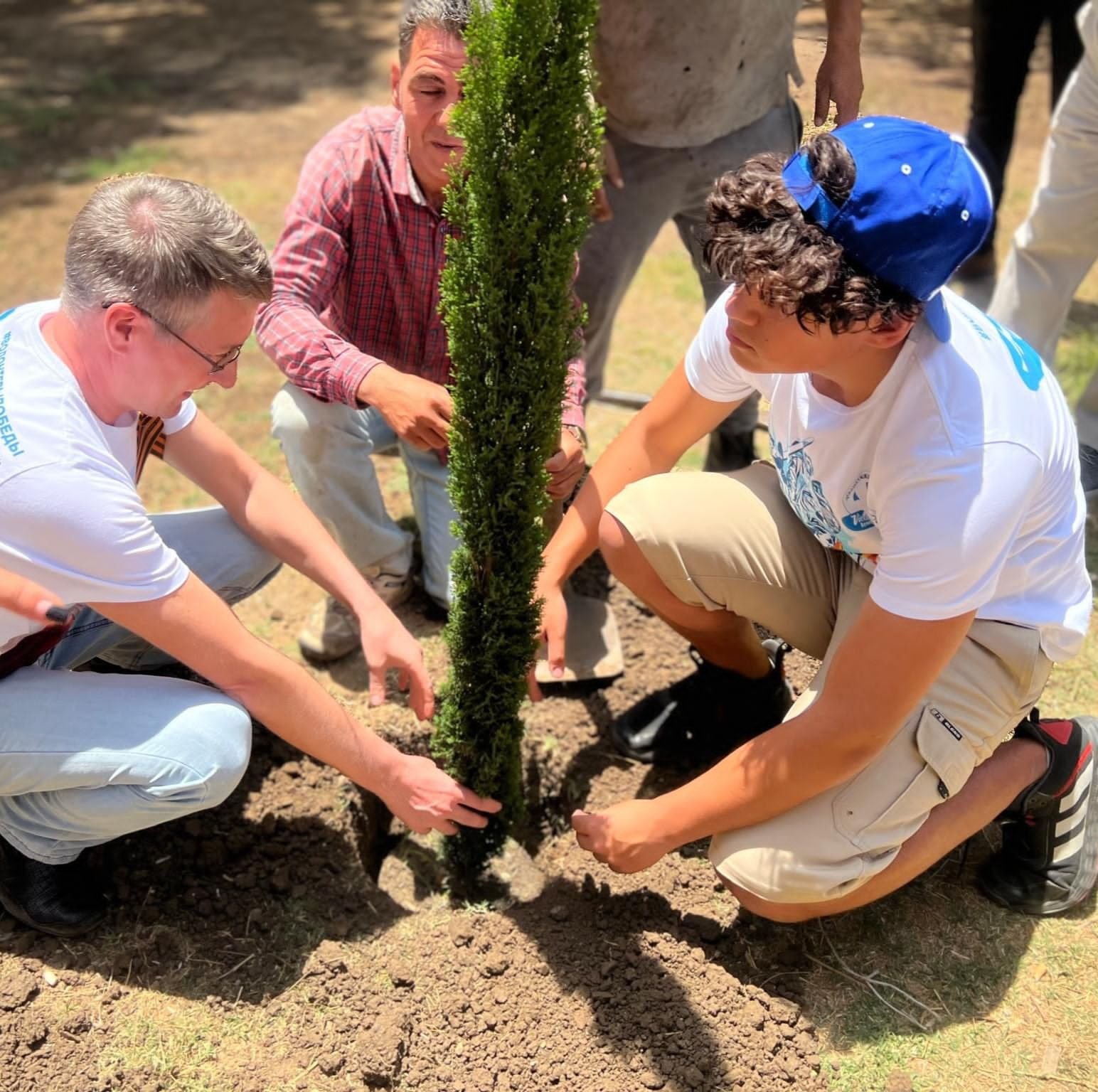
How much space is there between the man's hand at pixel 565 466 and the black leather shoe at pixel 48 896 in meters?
1.48

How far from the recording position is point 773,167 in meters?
2.26

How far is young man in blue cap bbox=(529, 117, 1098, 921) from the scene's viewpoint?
2086mm

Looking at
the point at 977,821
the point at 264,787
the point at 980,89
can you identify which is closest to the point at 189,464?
the point at 264,787

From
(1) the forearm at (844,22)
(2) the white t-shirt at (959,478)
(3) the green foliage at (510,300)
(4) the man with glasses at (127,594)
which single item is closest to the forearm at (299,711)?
(4) the man with glasses at (127,594)

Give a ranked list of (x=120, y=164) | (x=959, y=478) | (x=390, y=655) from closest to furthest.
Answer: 1. (x=959, y=478)
2. (x=390, y=655)
3. (x=120, y=164)

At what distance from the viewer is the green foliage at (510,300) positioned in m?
2.12

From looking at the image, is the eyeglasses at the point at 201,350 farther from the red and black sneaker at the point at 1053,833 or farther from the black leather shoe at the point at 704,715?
the red and black sneaker at the point at 1053,833

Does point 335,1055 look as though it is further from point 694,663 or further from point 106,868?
point 694,663

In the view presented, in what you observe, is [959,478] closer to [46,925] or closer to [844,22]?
[844,22]

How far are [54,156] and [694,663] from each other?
5807 mm

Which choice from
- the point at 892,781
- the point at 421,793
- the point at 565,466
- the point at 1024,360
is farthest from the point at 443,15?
the point at 892,781

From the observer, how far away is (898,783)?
8.54 ft

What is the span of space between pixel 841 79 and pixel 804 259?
1.33 meters

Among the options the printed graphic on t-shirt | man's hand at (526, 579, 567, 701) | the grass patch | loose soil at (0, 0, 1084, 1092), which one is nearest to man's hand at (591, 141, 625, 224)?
loose soil at (0, 0, 1084, 1092)
